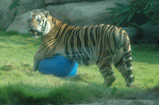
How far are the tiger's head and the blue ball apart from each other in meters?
0.79

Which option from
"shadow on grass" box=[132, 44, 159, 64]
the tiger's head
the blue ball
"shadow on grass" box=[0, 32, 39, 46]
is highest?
the tiger's head

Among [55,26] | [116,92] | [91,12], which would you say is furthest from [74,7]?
[116,92]

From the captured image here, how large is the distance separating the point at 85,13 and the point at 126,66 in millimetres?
7415

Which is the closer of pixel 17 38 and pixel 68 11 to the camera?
pixel 17 38

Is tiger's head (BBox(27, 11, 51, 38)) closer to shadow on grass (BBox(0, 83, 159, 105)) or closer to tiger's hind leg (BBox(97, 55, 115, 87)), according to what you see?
tiger's hind leg (BBox(97, 55, 115, 87))

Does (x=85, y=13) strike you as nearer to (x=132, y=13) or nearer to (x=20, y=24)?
(x=132, y=13)

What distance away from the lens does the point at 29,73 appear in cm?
851

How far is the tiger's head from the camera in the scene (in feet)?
30.5

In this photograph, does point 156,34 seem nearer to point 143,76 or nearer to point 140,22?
point 140,22

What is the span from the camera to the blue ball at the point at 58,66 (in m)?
8.68

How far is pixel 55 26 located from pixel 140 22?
6877 mm

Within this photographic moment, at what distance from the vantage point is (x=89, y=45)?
8766mm

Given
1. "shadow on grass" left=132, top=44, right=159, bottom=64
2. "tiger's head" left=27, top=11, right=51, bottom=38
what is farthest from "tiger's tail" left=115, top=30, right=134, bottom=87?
"shadow on grass" left=132, top=44, right=159, bottom=64

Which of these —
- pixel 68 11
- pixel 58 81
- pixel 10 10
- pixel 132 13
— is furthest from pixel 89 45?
pixel 10 10
